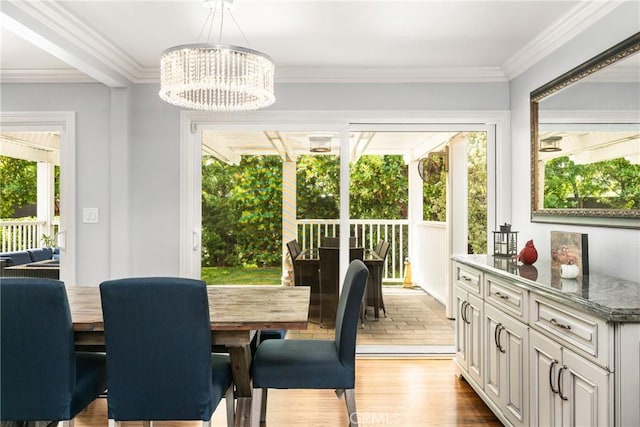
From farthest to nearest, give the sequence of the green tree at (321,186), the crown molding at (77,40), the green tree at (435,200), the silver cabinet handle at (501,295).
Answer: the green tree at (435,200) < the green tree at (321,186) < the crown molding at (77,40) < the silver cabinet handle at (501,295)

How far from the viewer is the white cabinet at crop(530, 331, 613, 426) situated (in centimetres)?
172

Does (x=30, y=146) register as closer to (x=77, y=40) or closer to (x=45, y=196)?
(x=45, y=196)

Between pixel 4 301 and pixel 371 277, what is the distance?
312 cm

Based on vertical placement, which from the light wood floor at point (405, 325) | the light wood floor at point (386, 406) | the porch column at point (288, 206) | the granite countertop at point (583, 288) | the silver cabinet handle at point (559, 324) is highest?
the porch column at point (288, 206)

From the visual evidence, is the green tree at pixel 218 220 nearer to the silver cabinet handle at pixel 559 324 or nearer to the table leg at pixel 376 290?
the table leg at pixel 376 290

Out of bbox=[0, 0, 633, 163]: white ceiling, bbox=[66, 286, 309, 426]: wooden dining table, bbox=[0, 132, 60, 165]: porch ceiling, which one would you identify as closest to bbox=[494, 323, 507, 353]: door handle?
bbox=[66, 286, 309, 426]: wooden dining table

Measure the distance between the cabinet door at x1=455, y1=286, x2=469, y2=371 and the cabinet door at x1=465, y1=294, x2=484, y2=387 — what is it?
7 cm

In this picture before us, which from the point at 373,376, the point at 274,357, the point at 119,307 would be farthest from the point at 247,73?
the point at 373,376

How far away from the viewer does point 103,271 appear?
4.06 meters

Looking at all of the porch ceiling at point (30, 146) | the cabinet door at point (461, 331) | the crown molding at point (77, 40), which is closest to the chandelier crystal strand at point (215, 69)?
the crown molding at point (77, 40)

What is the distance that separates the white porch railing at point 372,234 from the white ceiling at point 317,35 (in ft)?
4.17

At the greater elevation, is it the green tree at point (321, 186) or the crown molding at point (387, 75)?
the crown molding at point (387, 75)

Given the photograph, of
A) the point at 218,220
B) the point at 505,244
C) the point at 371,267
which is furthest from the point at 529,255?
the point at 218,220

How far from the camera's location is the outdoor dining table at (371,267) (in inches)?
166
